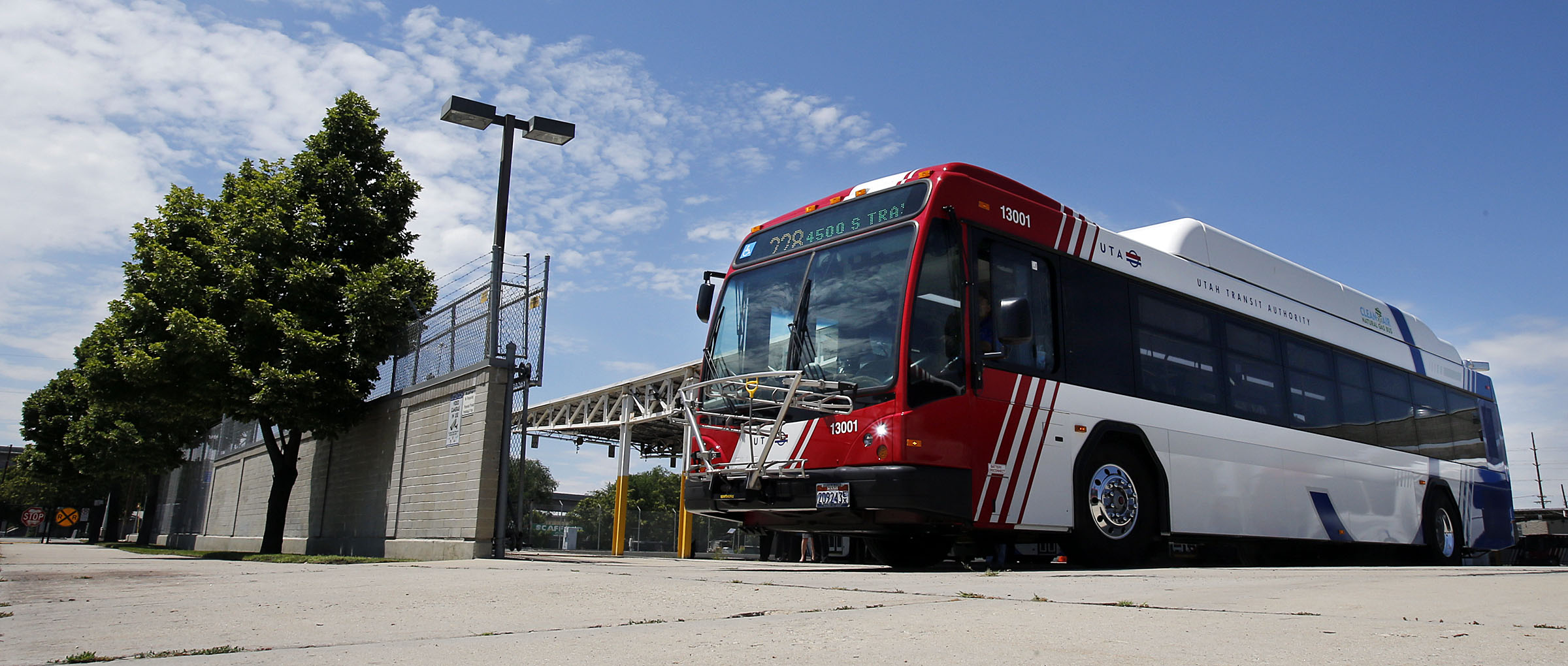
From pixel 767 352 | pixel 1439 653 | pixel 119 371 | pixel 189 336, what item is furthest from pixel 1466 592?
pixel 119 371

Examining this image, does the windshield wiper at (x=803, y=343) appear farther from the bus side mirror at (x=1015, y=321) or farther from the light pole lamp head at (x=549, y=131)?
the light pole lamp head at (x=549, y=131)

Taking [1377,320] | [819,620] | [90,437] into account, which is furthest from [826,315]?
[90,437]

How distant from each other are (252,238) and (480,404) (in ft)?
19.3

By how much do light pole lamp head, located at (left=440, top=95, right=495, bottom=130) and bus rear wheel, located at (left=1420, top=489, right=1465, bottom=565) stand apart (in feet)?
45.8

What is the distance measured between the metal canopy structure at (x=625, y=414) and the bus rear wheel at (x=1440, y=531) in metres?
14.1

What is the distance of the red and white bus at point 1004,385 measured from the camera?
7.34 metres

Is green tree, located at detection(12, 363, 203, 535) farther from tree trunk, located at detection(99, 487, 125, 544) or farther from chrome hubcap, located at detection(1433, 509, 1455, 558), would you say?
chrome hubcap, located at detection(1433, 509, 1455, 558)

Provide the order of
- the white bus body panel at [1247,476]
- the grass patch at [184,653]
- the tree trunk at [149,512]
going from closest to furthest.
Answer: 1. the grass patch at [184,653]
2. the white bus body panel at [1247,476]
3. the tree trunk at [149,512]

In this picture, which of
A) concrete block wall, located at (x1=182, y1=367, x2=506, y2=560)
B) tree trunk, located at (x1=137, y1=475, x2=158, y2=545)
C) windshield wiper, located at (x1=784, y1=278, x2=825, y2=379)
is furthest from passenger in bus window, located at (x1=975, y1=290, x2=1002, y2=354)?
tree trunk, located at (x1=137, y1=475, x2=158, y2=545)

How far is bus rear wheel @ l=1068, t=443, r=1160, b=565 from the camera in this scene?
827 cm

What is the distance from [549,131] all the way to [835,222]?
807 centimetres

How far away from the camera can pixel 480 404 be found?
1334 cm

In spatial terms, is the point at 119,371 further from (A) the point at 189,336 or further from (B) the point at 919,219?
(B) the point at 919,219

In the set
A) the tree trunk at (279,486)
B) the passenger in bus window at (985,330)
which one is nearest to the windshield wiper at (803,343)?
the passenger in bus window at (985,330)
